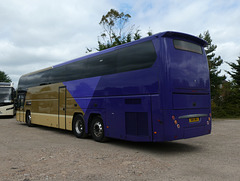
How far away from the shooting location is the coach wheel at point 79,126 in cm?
1032

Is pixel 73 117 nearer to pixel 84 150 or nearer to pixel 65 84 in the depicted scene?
pixel 65 84

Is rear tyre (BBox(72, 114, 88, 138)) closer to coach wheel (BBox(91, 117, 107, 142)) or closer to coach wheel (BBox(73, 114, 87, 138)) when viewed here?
coach wheel (BBox(73, 114, 87, 138))

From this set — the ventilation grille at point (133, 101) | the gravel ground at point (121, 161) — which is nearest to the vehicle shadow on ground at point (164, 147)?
the gravel ground at point (121, 161)

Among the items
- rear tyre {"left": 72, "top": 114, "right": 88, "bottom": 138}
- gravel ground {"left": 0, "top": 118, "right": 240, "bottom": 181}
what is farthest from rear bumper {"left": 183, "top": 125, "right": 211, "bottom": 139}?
rear tyre {"left": 72, "top": 114, "right": 88, "bottom": 138}

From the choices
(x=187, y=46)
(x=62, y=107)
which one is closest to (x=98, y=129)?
(x=62, y=107)

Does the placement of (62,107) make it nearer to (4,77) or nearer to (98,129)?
(98,129)

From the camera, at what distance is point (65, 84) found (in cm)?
1134

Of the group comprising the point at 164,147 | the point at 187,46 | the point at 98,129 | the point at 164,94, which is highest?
the point at 187,46

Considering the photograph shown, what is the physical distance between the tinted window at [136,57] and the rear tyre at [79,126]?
3294 mm

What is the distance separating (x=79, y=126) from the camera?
420 inches

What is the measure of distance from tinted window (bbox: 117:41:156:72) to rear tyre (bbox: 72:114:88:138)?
3294mm

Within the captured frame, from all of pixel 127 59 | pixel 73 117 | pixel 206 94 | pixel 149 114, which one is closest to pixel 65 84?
pixel 73 117

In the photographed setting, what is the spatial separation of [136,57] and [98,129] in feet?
11.2

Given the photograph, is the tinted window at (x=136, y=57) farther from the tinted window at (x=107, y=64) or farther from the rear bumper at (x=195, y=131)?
the rear bumper at (x=195, y=131)
